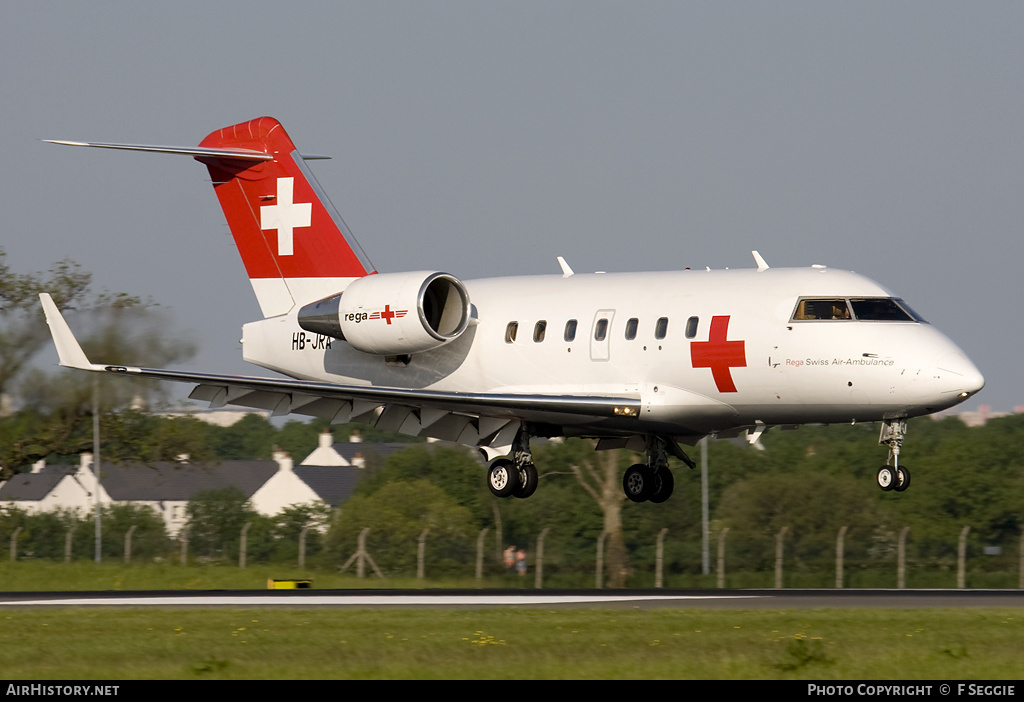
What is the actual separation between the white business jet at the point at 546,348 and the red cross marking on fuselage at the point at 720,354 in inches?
1.0

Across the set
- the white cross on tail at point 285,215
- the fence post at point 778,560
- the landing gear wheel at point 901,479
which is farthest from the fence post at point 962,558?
the white cross on tail at point 285,215

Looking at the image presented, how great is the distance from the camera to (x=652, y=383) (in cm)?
2642

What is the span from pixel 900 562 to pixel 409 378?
13.6 m

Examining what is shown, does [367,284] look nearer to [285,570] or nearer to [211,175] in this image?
[211,175]

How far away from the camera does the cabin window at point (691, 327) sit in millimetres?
25891

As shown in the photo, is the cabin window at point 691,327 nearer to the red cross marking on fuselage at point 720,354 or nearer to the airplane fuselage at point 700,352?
the airplane fuselage at point 700,352

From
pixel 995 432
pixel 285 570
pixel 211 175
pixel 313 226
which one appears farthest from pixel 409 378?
pixel 995 432

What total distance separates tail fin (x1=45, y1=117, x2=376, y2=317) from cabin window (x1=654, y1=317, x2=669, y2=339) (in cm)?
799

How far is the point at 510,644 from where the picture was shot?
707 inches

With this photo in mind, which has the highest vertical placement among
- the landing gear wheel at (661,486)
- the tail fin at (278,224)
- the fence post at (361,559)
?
the tail fin at (278,224)

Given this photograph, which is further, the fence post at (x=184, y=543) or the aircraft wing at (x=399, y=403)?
the fence post at (x=184, y=543)

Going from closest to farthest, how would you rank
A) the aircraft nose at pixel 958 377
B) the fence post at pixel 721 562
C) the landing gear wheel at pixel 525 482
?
the aircraft nose at pixel 958 377 < the landing gear wheel at pixel 525 482 < the fence post at pixel 721 562

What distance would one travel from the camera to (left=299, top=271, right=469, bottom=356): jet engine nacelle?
92.6 feet

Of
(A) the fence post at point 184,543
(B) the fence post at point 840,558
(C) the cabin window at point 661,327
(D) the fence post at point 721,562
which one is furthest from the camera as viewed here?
(A) the fence post at point 184,543
